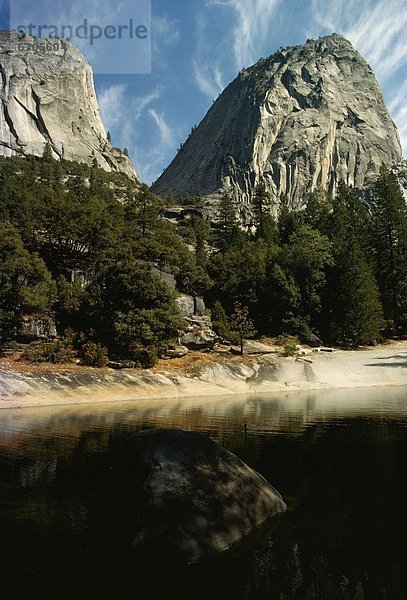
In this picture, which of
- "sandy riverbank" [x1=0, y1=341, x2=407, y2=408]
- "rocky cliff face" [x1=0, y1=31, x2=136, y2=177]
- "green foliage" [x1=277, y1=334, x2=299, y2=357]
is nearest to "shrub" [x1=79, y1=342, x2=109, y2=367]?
"sandy riverbank" [x1=0, y1=341, x2=407, y2=408]

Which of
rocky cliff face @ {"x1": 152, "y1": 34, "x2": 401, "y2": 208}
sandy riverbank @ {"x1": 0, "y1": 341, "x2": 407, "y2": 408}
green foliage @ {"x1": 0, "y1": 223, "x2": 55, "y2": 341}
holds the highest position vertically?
rocky cliff face @ {"x1": 152, "y1": 34, "x2": 401, "y2": 208}

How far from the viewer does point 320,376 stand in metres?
41.5

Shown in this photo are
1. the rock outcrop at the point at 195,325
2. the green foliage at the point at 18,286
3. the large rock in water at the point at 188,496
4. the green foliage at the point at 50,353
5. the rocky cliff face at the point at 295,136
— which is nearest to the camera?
the large rock in water at the point at 188,496

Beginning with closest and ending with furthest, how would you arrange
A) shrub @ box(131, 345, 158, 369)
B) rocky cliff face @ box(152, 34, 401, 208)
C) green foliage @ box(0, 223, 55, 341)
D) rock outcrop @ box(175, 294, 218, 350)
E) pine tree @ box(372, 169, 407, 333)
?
green foliage @ box(0, 223, 55, 341), shrub @ box(131, 345, 158, 369), rock outcrop @ box(175, 294, 218, 350), pine tree @ box(372, 169, 407, 333), rocky cliff face @ box(152, 34, 401, 208)

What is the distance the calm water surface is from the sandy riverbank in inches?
491

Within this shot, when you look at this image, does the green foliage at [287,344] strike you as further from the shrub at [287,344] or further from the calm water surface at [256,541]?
the calm water surface at [256,541]

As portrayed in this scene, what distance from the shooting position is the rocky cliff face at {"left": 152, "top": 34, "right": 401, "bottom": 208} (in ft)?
537

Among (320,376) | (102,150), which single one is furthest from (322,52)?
(320,376)

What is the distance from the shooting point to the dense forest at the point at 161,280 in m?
41.6

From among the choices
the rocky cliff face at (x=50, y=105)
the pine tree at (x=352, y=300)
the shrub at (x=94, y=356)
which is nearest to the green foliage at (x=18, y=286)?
the shrub at (x=94, y=356)

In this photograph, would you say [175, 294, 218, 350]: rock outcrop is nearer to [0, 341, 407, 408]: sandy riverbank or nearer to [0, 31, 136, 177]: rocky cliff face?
[0, 341, 407, 408]: sandy riverbank

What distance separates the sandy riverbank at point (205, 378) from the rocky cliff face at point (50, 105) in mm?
123059

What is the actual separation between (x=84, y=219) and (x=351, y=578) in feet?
170

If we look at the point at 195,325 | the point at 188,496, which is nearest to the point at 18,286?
the point at 195,325
